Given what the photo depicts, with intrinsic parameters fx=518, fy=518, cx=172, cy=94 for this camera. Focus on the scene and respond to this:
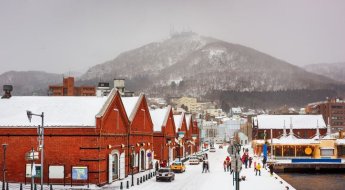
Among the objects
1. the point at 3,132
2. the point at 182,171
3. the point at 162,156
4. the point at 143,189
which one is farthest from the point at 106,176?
the point at 162,156

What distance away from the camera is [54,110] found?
52938 mm

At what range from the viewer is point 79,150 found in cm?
4934

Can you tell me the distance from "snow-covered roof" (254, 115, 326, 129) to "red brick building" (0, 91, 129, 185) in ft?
273

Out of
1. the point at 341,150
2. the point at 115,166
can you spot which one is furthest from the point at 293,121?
the point at 115,166

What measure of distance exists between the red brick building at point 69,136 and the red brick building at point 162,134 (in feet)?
97.6

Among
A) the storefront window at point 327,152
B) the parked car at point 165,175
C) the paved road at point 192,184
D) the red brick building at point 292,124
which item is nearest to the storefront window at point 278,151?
the storefront window at point 327,152

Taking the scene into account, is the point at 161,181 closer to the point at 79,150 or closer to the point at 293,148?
the point at 79,150

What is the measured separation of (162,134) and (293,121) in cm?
5715

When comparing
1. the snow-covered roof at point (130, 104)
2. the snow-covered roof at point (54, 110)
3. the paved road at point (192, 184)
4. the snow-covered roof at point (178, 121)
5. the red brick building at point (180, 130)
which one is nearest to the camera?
the paved road at point (192, 184)

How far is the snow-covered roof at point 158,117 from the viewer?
87.8 metres

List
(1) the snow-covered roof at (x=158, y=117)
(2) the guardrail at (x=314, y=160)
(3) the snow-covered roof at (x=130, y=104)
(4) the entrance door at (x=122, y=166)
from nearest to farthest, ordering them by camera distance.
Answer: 1. (4) the entrance door at (x=122, y=166)
2. (3) the snow-covered roof at (x=130, y=104)
3. (2) the guardrail at (x=314, y=160)
4. (1) the snow-covered roof at (x=158, y=117)

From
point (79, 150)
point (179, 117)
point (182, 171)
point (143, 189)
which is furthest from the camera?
point (179, 117)

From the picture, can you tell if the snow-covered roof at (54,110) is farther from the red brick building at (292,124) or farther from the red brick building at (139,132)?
the red brick building at (292,124)

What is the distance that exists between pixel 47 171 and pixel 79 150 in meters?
3.66
